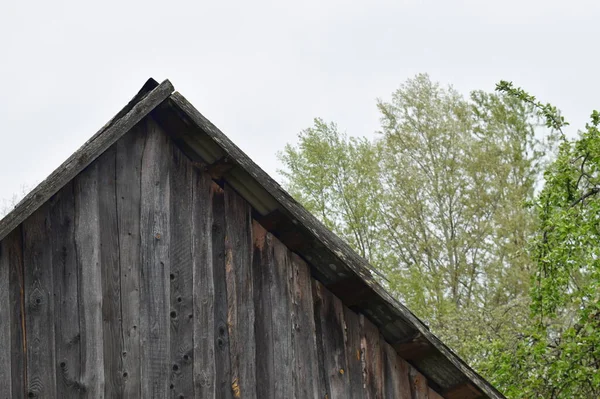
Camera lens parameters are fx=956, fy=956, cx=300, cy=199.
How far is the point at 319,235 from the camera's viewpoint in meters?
5.69

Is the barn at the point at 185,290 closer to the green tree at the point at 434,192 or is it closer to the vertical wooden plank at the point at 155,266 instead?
the vertical wooden plank at the point at 155,266

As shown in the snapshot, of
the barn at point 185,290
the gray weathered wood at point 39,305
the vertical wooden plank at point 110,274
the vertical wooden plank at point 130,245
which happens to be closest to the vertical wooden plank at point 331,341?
the barn at point 185,290

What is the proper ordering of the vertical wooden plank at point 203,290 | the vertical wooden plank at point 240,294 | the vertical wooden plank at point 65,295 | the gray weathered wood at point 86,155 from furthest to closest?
1. the vertical wooden plank at point 240,294
2. the vertical wooden plank at point 203,290
3. the vertical wooden plank at point 65,295
4. the gray weathered wood at point 86,155

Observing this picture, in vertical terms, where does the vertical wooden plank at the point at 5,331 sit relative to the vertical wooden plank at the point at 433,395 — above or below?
above

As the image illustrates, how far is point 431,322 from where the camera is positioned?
22391mm

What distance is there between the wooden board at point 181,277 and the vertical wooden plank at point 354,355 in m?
1.02

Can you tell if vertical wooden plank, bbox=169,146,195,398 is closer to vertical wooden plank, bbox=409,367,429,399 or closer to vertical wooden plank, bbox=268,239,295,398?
vertical wooden plank, bbox=268,239,295,398

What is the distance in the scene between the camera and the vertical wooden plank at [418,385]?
6.30 metres

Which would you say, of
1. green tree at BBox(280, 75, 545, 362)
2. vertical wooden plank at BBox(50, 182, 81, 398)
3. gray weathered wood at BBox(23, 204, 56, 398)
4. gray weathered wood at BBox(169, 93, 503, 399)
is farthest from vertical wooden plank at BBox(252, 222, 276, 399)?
green tree at BBox(280, 75, 545, 362)

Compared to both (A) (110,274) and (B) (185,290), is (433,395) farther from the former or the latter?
(A) (110,274)

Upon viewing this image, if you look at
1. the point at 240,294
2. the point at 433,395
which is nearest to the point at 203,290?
the point at 240,294

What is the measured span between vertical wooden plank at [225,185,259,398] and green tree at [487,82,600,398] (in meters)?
5.45

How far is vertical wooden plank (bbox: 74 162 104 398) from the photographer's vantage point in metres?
5.44

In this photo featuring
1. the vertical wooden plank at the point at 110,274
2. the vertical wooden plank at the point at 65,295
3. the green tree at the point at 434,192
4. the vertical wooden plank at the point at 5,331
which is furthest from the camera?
the green tree at the point at 434,192
